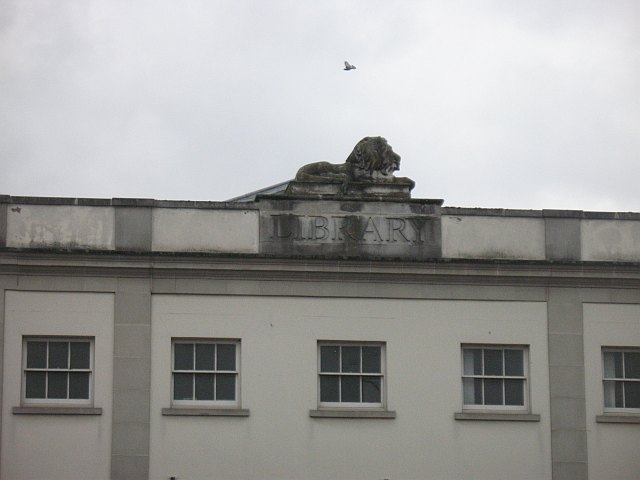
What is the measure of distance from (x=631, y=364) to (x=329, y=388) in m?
5.57

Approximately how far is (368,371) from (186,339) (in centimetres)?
328

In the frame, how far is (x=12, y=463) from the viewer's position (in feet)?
72.1

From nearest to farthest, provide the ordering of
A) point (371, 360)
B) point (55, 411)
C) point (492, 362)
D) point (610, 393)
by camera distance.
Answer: point (55, 411) → point (371, 360) → point (492, 362) → point (610, 393)

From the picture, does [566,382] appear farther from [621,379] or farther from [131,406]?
[131,406]

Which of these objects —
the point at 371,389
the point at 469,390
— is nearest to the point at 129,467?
the point at 371,389

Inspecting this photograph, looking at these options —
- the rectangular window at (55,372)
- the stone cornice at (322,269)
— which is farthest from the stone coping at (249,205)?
the rectangular window at (55,372)

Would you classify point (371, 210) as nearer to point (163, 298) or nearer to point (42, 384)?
point (163, 298)

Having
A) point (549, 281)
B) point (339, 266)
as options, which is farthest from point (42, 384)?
point (549, 281)

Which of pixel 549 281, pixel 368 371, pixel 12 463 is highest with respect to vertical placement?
pixel 549 281

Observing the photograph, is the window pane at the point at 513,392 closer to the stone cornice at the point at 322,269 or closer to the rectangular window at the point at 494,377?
the rectangular window at the point at 494,377

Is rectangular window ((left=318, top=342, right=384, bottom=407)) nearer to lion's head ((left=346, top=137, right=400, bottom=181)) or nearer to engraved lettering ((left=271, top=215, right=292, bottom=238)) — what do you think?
engraved lettering ((left=271, top=215, right=292, bottom=238))

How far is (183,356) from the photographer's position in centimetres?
2281

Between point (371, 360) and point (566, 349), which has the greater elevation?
point (566, 349)

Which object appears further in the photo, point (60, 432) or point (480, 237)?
point (480, 237)
